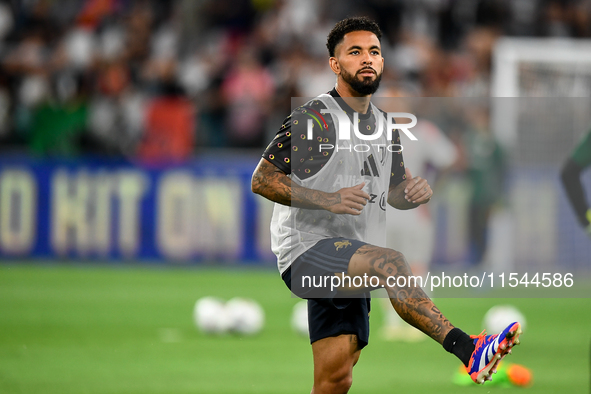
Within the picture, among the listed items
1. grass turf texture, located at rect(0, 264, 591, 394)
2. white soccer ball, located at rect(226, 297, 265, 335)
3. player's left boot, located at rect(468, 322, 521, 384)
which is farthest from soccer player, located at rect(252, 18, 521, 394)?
white soccer ball, located at rect(226, 297, 265, 335)

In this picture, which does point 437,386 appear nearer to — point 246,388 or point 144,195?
point 246,388

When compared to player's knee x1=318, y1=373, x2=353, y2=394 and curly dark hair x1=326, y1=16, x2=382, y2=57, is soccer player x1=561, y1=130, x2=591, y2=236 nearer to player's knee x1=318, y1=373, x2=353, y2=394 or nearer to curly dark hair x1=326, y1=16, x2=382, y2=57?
curly dark hair x1=326, y1=16, x2=382, y2=57

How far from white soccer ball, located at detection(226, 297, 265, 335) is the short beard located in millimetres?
5488

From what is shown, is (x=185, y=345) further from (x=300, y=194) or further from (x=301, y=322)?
(x=300, y=194)

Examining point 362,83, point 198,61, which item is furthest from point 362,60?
point 198,61

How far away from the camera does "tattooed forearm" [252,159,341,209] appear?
4.71 m

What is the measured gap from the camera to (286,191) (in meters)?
4.72

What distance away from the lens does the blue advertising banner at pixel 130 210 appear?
15.1m

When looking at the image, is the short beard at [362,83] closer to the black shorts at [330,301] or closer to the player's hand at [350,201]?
the player's hand at [350,201]

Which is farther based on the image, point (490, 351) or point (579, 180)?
point (579, 180)

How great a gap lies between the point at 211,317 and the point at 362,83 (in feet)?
18.9

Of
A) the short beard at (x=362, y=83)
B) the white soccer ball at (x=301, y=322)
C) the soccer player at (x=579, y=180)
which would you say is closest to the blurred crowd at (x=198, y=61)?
the white soccer ball at (x=301, y=322)

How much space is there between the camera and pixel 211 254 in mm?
15594

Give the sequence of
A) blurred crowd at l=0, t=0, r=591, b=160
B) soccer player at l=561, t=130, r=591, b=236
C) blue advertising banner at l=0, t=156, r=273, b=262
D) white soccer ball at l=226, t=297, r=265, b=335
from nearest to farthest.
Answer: soccer player at l=561, t=130, r=591, b=236 < white soccer ball at l=226, t=297, r=265, b=335 < blue advertising banner at l=0, t=156, r=273, b=262 < blurred crowd at l=0, t=0, r=591, b=160
